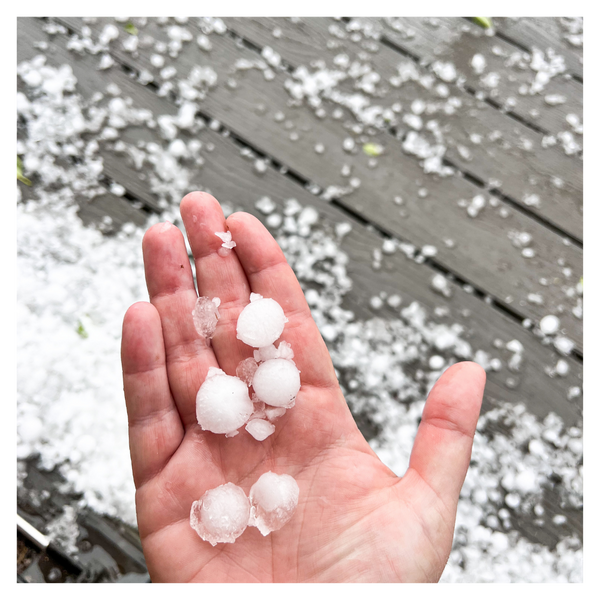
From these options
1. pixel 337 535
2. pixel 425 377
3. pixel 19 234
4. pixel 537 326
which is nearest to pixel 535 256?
pixel 537 326

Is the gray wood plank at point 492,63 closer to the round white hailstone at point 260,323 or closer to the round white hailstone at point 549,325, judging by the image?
the round white hailstone at point 549,325

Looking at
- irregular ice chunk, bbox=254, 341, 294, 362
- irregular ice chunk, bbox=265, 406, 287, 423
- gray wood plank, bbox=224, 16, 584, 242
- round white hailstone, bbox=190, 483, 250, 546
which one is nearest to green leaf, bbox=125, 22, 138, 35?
gray wood plank, bbox=224, 16, 584, 242

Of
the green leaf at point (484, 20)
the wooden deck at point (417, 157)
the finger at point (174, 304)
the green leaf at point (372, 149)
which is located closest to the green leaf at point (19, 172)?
the wooden deck at point (417, 157)

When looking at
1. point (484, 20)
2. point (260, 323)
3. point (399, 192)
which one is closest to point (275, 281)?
point (260, 323)

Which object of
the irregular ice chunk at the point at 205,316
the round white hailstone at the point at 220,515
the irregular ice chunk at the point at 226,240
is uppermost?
the irregular ice chunk at the point at 226,240

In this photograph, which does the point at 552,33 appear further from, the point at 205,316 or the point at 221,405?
the point at 221,405

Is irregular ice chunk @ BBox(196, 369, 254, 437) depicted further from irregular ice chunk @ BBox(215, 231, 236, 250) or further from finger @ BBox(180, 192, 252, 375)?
irregular ice chunk @ BBox(215, 231, 236, 250)
